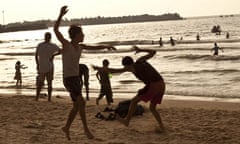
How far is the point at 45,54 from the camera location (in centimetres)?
1015

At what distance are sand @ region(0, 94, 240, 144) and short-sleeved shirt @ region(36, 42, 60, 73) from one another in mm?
883

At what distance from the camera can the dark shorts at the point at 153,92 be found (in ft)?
22.8

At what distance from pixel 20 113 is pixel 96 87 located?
8.38 metres

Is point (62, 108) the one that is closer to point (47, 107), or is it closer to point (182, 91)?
point (47, 107)

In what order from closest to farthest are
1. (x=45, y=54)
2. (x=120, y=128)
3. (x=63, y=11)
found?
(x=63, y=11) → (x=120, y=128) → (x=45, y=54)

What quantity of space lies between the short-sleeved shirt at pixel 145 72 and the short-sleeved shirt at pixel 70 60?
100 cm

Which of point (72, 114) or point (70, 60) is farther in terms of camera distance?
point (72, 114)

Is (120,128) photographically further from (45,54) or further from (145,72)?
(45,54)

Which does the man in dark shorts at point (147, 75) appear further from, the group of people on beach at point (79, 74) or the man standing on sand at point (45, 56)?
the man standing on sand at point (45, 56)

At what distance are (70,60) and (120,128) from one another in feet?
6.35

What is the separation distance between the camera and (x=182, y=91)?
51.5ft

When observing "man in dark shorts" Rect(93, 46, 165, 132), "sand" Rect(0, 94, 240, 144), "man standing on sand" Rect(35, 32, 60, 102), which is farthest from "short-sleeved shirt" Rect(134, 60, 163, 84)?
"man standing on sand" Rect(35, 32, 60, 102)

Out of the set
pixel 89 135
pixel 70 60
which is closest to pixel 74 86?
pixel 70 60

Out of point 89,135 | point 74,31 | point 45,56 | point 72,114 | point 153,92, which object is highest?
point 74,31
